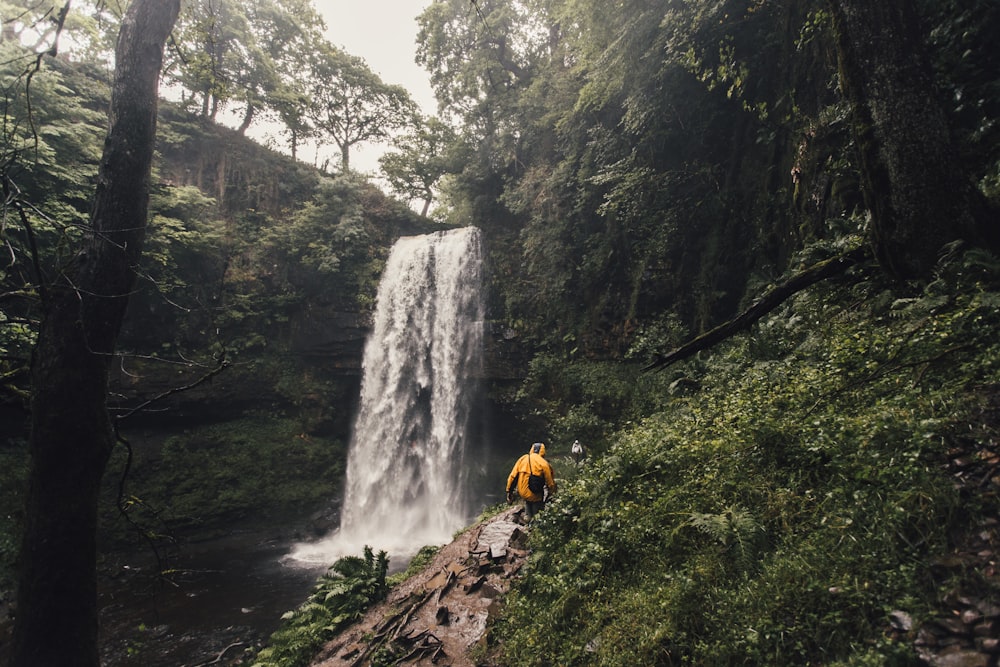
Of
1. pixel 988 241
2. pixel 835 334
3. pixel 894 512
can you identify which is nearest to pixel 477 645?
pixel 894 512

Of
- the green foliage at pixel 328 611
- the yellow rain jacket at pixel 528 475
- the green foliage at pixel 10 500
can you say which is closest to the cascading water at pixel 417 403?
the green foliage at pixel 10 500

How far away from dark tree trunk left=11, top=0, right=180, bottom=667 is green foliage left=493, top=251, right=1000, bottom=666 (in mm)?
3111

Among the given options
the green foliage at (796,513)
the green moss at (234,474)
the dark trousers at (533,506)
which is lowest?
the green moss at (234,474)

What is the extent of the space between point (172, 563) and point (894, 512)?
1522 centimetres

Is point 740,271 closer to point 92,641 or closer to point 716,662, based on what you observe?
point 716,662

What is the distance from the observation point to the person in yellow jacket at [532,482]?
639cm

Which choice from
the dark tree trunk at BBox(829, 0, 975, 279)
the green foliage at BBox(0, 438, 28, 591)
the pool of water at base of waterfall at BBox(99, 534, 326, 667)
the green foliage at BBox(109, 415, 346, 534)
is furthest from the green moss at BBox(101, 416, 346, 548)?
the dark tree trunk at BBox(829, 0, 975, 279)

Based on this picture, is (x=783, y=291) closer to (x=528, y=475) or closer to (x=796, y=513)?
(x=796, y=513)

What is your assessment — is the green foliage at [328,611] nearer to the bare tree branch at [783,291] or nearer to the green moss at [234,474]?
the bare tree branch at [783,291]

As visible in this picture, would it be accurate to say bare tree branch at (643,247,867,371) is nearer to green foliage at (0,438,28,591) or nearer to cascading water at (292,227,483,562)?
cascading water at (292,227,483,562)

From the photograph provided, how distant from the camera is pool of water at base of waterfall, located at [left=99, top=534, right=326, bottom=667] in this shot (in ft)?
27.1

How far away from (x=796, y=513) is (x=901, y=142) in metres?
3.18

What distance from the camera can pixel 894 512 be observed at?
255cm

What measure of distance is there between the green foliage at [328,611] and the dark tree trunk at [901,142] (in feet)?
25.3
